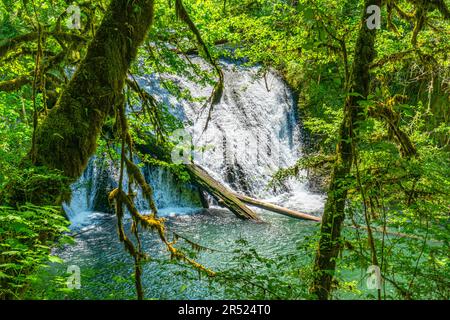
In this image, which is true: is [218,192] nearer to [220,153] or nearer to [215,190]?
[215,190]

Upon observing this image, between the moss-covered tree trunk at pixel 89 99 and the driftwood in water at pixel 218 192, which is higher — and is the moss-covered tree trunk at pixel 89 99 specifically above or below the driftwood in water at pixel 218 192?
above

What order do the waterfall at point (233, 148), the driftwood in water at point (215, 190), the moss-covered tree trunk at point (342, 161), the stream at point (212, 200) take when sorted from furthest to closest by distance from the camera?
the waterfall at point (233, 148) → the driftwood in water at point (215, 190) → the stream at point (212, 200) → the moss-covered tree trunk at point (342, 161)

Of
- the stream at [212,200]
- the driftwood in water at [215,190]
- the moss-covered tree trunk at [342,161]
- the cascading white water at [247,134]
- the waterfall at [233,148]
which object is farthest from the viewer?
the cascading white water at [247,134]

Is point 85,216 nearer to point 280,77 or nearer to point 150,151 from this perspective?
point 150,151

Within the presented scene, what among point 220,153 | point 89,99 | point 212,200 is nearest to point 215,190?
point 212,200

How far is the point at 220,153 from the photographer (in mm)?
12367

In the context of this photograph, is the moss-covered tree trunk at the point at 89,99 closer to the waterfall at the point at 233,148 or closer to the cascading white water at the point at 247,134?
the waterfall at the point at 233,148

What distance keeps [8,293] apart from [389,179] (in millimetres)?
2678

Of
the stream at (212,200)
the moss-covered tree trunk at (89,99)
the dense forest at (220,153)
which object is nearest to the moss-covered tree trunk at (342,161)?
the dense forest at (220,153)

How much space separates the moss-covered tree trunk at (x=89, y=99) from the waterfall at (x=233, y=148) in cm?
766

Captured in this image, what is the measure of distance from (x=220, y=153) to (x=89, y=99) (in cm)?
1032

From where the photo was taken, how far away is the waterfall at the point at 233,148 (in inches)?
395

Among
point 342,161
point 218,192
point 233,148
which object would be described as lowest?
point 218,192
